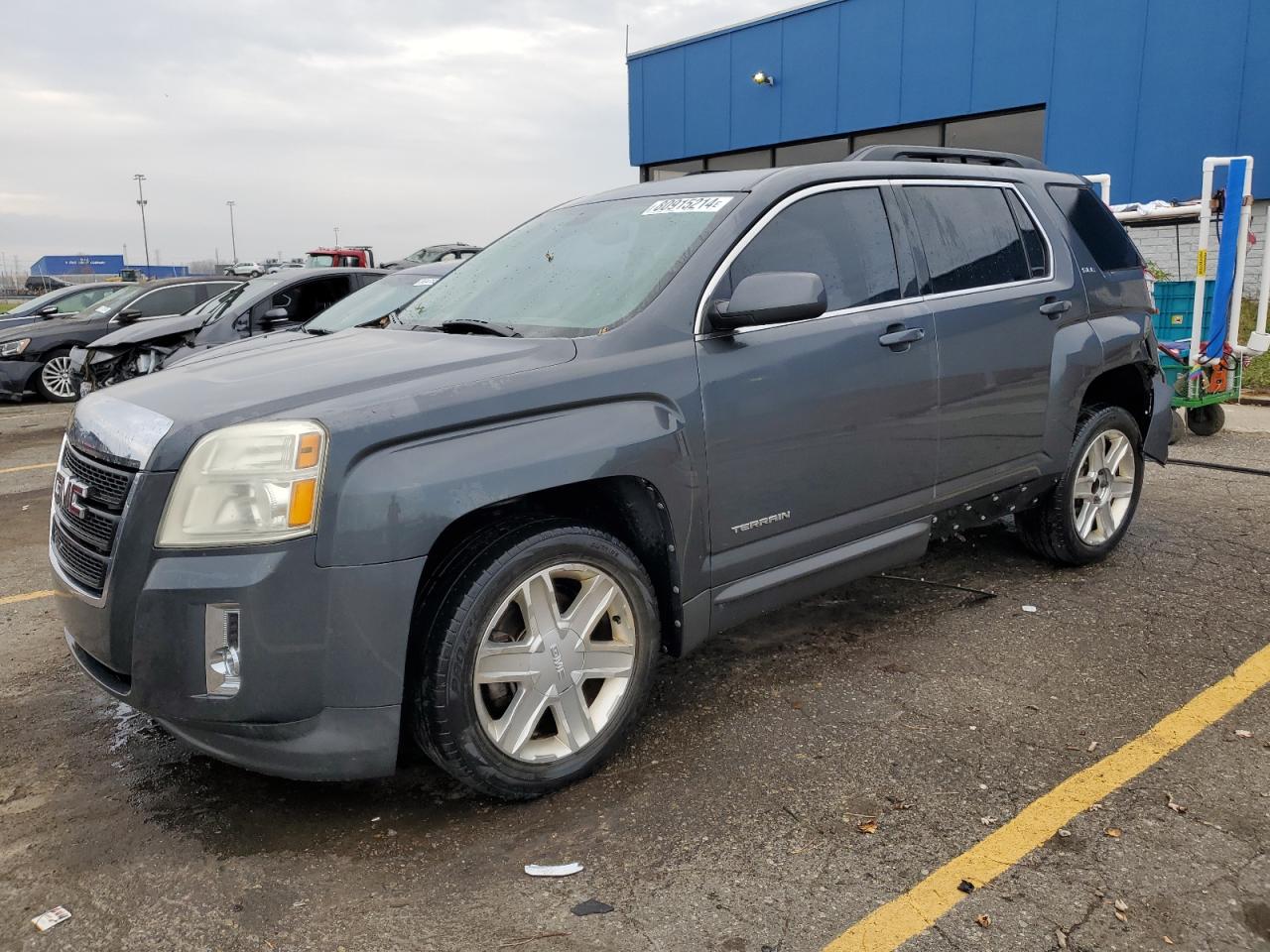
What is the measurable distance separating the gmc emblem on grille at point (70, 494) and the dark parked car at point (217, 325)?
22.9ft

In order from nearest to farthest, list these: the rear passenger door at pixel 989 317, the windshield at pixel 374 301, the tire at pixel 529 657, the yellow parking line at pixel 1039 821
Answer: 1. the yellow parking line at pixel 1039 821
2. the tire at pixel 529 657
3. the rear passenger door at pixel 989 317
4. the windshield at pixel 374 301

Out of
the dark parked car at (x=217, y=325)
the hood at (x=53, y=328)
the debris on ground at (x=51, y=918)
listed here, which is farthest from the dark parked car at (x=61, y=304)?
the debris on ground at (x=51, y=918)

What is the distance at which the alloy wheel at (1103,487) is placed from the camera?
4727mm

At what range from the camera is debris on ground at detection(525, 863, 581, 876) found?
2.53 meters

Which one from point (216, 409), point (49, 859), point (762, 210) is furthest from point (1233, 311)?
point (49, 859)

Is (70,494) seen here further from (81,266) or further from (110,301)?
(81,266)

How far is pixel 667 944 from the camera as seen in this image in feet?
7.35

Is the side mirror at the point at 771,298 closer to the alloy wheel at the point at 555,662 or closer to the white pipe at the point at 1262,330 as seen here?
the alloy wheel at the point at 555,662

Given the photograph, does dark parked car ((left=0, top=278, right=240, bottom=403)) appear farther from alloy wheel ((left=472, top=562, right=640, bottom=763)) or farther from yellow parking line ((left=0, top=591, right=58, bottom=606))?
alloy wheel ((left=472, top=562, right=640, bottom=763))

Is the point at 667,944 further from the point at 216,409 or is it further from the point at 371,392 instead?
the point at 216,409

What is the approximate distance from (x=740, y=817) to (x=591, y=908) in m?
0.55

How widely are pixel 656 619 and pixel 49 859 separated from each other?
1.78 m

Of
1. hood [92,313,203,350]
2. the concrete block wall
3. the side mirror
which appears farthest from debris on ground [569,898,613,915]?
the concrete block wall

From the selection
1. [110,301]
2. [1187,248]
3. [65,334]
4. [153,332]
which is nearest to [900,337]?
[153,332]
